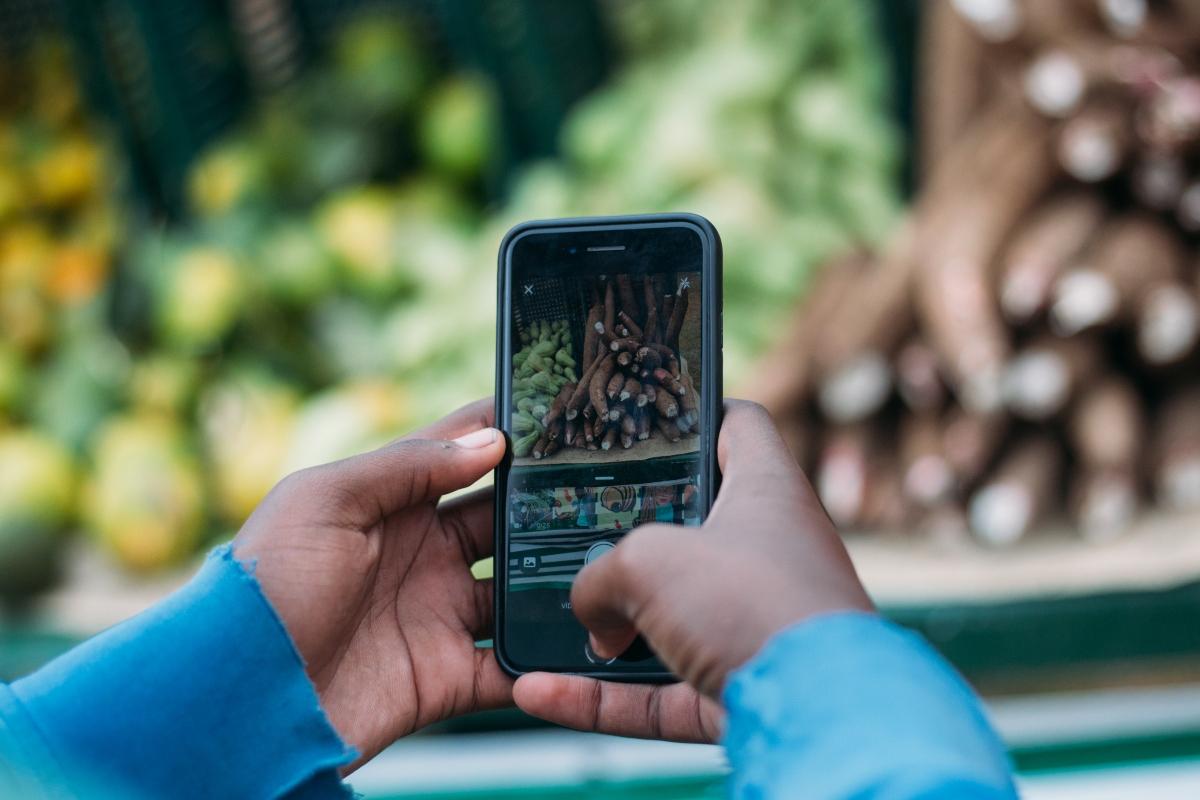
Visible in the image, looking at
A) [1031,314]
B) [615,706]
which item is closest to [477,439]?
[615,706]

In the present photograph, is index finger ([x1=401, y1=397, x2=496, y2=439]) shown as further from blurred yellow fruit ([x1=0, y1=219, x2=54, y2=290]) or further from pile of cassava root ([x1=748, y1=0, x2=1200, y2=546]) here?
blurred yellow fruit ([x1=0, y1=219, x2=54, y2=290])

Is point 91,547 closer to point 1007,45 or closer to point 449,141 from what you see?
point 449,141

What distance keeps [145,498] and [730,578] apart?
142cm

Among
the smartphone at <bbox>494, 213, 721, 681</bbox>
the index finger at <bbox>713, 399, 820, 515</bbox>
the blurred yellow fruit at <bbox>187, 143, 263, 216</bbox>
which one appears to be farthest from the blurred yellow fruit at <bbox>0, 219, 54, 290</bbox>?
the index finger at <bbox>713, 399, 820, 515</bbox>

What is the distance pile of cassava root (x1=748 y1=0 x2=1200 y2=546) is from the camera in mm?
1301

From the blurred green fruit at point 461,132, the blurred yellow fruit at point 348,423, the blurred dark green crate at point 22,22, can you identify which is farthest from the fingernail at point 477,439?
the blurred dark green crate at point 22,22

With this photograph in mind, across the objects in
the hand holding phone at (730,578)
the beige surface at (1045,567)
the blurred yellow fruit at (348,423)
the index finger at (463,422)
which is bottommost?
the beige surface at (1045,567)

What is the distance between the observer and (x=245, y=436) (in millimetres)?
1809

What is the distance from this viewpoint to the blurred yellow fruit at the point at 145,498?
1.70 metres

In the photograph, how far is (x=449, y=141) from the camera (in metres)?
2.06

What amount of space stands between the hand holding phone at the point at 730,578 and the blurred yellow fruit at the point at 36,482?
1.39 meters

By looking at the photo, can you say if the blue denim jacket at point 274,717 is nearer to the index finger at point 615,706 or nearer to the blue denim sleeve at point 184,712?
the blue denim sleeve at point 184,712

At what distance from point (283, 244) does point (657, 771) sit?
3.71 feet

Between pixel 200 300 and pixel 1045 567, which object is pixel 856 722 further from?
pixel 200 300
